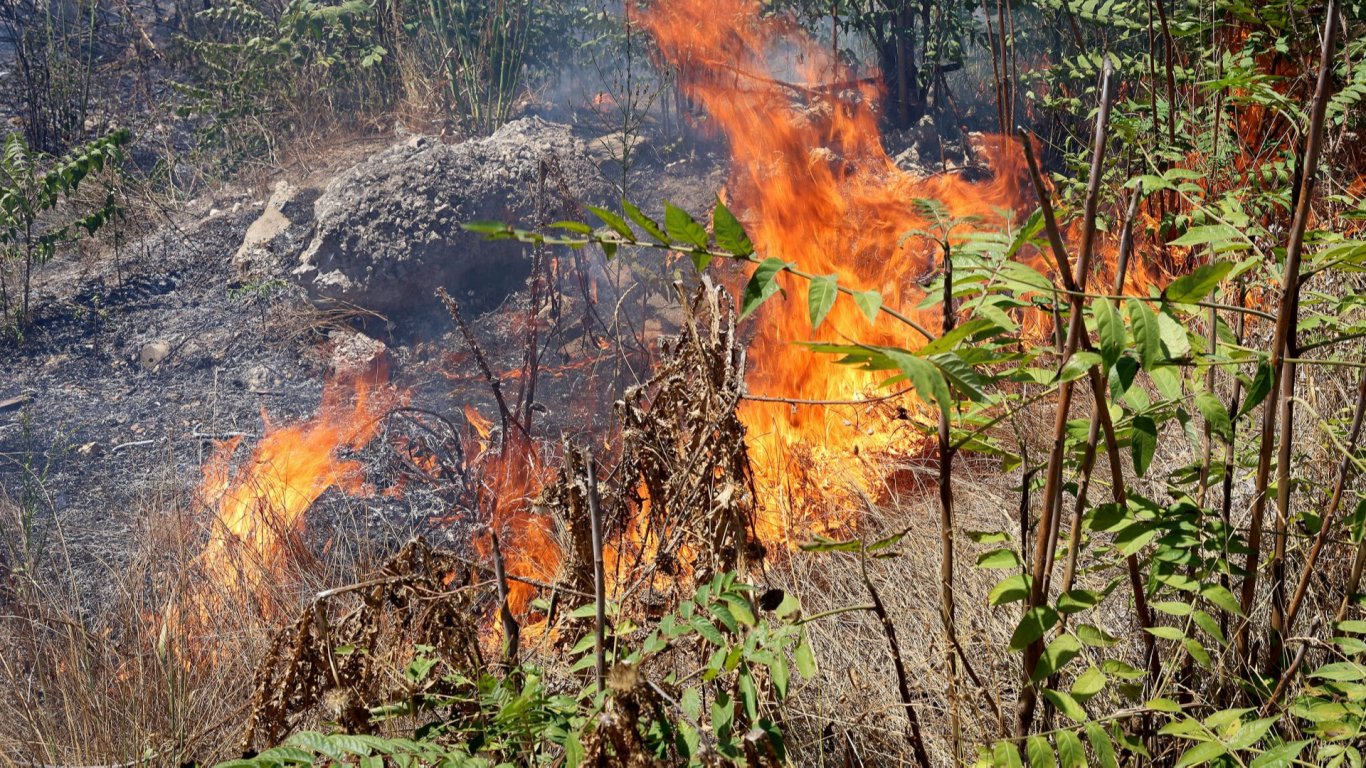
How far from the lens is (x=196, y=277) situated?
6438 millimetres

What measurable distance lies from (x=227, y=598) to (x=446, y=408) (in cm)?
213

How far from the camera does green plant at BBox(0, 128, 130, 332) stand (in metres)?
5.72

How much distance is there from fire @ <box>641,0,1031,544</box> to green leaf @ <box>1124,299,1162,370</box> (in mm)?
2369

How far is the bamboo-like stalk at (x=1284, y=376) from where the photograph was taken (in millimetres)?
1117

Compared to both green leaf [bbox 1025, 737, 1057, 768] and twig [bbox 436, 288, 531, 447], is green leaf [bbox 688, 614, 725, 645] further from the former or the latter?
twig [bbox 436, 288, 531, 447]

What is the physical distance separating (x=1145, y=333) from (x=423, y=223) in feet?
17.8

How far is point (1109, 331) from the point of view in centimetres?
95

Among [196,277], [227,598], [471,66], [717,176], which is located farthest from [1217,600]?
[471,66]

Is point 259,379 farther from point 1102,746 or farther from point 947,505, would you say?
point 1102,746

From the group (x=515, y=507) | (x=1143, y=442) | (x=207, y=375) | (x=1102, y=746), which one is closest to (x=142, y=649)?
(x=515, y=507)

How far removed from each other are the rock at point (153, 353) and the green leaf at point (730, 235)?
5.71 meters

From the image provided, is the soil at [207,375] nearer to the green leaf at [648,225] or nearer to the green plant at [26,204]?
the green plant at [26,204]

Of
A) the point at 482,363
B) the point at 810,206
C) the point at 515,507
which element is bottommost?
the point at 515,507

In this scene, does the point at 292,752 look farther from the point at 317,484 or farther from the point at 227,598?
the point at 317,484
